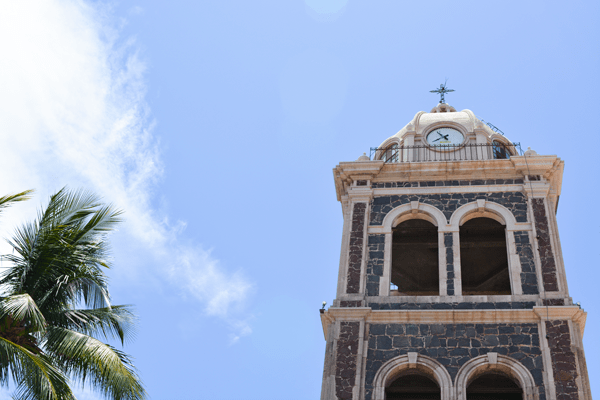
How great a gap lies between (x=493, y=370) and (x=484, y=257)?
710cm

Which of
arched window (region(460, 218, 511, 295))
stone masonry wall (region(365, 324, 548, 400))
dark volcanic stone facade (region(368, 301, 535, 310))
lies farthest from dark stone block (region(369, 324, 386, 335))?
arched window (region(460, 218, 511, 295))

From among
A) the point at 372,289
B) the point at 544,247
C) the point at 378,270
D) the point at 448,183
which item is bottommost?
the point at 372,289

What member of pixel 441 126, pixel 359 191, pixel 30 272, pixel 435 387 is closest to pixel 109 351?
pixel 30 272

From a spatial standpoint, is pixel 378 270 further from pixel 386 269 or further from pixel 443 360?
pixel 443 360

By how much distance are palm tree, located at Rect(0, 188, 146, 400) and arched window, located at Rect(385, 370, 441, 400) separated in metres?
7.76

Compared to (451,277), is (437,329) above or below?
below

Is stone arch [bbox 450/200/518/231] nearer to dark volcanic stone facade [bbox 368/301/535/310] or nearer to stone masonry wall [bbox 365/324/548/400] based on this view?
dark volcanic stone facade [bbox 368/301/535/310]

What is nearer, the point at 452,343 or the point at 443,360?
the point at 443,360

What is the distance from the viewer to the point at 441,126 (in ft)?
93.6

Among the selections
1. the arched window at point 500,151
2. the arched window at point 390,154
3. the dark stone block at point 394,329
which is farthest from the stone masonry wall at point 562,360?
the arched window at point 390,154

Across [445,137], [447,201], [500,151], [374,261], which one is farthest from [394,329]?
[500,151]

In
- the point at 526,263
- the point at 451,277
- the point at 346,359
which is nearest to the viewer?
the point at 346,359

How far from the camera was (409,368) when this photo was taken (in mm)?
20391

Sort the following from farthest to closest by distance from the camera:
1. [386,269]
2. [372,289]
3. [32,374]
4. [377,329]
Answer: [386,269], [372,289], [377,329], [32,374]
